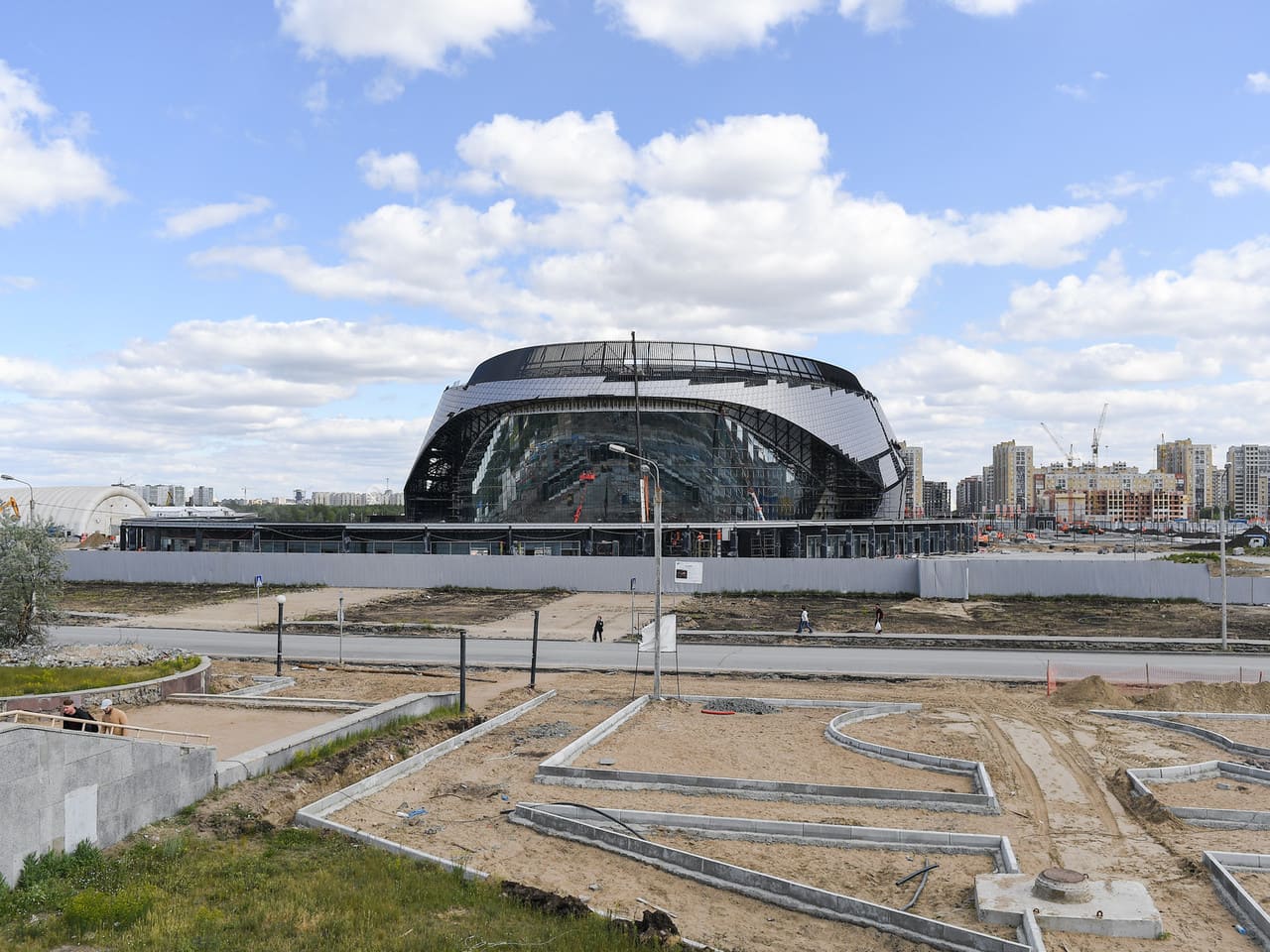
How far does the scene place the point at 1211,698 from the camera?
74.4ft

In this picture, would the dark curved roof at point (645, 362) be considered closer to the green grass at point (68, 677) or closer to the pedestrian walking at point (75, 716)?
the green grass at point (68, 677)

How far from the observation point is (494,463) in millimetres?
A: 77812

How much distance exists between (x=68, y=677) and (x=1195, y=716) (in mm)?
25554

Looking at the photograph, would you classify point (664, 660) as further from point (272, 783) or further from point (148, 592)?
point (148, 592)

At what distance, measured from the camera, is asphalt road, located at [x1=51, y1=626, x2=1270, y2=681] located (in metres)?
28.5

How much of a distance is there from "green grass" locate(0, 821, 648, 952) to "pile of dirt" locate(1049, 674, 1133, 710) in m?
16.7

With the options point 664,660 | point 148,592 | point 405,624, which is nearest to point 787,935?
point 664,660

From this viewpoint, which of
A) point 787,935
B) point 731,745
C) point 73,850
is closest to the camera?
point 787,935

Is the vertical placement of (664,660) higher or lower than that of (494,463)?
lower

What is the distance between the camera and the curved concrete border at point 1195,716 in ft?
59.5

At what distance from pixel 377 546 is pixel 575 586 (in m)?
20.0

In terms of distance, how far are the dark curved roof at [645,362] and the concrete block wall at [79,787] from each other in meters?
60.7

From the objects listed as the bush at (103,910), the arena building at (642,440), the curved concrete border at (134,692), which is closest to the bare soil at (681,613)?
the curved concrete border at (134,692)

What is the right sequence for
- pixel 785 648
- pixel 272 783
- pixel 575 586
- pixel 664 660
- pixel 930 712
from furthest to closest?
pixel 575 586
pixel 785 648
pixel 664 660
pixel 930 712
pixel 272 783
